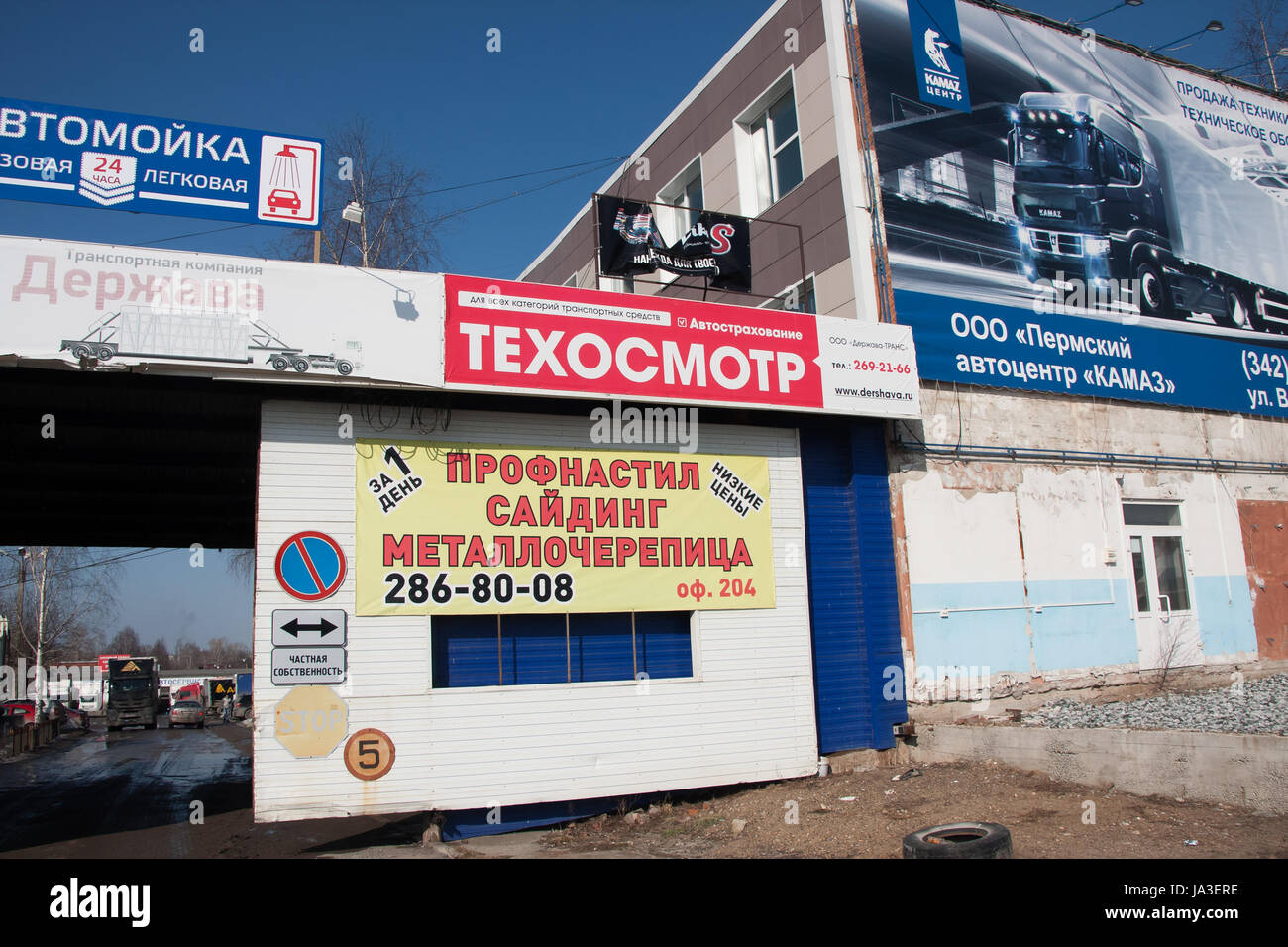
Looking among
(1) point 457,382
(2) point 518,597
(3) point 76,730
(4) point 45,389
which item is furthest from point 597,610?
(3) point 76,730

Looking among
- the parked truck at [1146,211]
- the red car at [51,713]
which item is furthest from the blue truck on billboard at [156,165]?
the red car at [51,713]

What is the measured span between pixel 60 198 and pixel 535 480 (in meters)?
6.44

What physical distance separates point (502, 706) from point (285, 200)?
22.8ft

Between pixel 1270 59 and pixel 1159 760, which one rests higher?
pixel 1270 59

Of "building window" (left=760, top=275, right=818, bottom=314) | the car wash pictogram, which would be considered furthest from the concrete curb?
the car wash pictogram

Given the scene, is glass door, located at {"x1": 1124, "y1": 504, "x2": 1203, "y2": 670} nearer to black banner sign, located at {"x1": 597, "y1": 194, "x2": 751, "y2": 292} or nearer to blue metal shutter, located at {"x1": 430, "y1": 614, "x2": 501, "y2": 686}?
black banner sign, located at {"x1": 597, "y1": 194, "x2": 751, "y2": 292}

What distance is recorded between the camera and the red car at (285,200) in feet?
36.7

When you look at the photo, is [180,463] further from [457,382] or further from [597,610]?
[597,610]

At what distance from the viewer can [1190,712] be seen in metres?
12.1

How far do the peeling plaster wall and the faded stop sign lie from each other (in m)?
7.92

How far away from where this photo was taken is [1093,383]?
51.9 ft

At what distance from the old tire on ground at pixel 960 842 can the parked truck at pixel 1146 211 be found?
11037 mm

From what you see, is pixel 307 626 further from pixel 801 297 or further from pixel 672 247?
pixel 801 297

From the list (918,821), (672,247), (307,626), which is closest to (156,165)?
(307,626)
